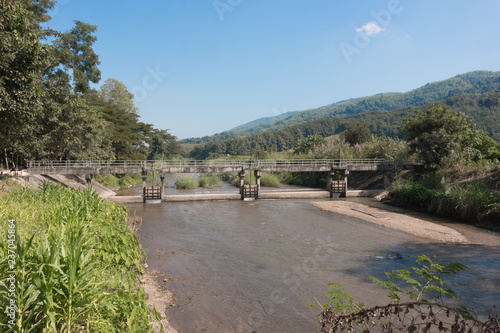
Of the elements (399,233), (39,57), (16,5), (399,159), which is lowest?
(399,233)

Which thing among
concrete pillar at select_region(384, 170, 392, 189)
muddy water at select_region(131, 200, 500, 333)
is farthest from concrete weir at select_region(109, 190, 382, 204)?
muddy water at select_region(131, 200, 500, 333)

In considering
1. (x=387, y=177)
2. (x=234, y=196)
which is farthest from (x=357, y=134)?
(x=234, y=196)

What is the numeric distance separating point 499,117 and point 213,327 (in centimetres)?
11987

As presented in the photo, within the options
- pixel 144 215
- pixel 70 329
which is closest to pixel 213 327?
pixel 70 329

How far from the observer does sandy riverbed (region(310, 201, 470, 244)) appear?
1602 centimetres

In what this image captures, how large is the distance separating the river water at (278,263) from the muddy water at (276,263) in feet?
0.09

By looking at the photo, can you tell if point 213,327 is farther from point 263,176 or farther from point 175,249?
point 263,176

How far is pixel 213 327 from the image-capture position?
692 cm

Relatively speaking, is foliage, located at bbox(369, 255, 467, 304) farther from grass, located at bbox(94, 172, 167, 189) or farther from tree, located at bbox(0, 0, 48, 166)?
grass, located at bbox(94, 172, 167, 189)

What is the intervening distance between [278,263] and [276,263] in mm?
80

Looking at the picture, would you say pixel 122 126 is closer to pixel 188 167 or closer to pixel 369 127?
pixel 188 167

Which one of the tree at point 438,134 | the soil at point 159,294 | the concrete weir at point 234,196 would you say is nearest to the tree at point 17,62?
the soil at point 159,294

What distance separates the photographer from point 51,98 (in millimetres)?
24578

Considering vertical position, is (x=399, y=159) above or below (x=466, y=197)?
above
